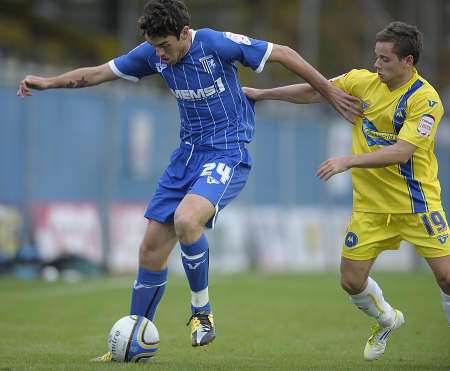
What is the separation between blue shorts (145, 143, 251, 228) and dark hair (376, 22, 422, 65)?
131 cm

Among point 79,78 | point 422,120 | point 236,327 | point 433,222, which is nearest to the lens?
point 422,120

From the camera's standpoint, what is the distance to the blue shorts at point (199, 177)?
7.25 m

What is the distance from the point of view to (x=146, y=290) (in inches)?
296

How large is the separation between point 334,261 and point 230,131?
17.6 metres

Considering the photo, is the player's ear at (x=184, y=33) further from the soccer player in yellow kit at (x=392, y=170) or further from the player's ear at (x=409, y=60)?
the player's ear at (x=409, y=60)

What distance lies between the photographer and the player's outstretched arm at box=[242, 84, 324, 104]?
777 centimetres

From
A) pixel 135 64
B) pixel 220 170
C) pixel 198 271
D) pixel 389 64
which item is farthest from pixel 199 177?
pixel 389 64

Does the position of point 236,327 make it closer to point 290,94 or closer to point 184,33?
point 290,94

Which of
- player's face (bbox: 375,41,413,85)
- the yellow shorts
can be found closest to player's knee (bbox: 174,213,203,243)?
the yellow shorts

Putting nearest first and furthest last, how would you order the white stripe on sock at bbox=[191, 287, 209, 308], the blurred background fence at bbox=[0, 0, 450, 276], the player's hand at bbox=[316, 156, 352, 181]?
the player's hand at bbox=[316, 156, 352, 181] < the white stripe on sock at bbox=[191, 287, 209, 308] < the blurred background fence at bbox=[0, 0, 450, 276]

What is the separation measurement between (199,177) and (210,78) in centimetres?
71

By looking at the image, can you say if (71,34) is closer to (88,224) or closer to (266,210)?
(266,210)

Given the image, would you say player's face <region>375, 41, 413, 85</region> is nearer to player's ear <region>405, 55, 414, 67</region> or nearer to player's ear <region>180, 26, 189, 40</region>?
player's ear <region>405, 55, 414, 67</region>

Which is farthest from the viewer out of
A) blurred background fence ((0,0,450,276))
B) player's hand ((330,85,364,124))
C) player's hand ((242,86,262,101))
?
blurred background fence ((0,0,450,276))
